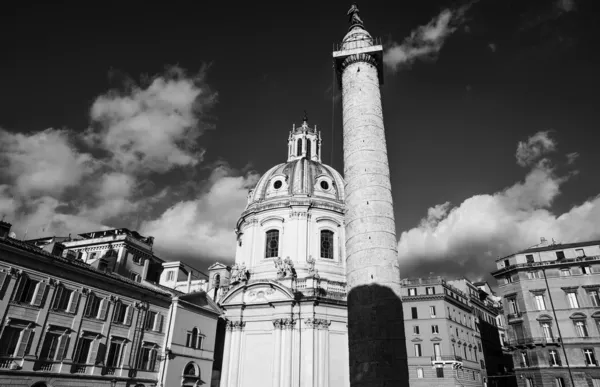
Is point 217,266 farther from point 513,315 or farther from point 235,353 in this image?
point 513,315

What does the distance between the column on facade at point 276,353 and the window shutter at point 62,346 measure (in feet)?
54.0

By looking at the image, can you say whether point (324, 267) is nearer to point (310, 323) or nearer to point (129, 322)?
point (310, 323)

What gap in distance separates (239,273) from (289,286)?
6490mm

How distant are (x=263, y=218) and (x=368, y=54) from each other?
22.5m

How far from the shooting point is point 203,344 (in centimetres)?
3272

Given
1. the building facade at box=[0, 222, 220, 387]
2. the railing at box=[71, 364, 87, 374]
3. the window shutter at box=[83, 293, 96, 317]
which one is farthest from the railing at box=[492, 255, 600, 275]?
the railing at box=[71, 364, 87, 374]

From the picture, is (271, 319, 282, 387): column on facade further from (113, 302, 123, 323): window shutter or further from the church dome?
(113, 302, 123, 323): window shutter

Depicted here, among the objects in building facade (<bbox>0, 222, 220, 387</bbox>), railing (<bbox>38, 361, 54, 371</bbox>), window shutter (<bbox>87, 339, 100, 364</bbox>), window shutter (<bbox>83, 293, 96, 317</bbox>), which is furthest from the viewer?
window shutter (<bbox>83, 293, 96, 317</bbox>)

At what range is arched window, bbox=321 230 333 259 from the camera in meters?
40.4

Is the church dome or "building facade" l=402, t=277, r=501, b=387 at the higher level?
the church dome

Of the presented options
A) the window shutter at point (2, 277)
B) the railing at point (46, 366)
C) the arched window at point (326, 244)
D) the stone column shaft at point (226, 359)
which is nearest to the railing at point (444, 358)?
the arched window at point (326, 244)

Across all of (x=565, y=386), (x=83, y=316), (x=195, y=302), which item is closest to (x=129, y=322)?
(x=83, y=316)

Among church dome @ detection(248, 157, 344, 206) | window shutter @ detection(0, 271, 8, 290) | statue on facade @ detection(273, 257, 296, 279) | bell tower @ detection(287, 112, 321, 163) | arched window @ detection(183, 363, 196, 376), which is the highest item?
bell tower @ detection(287, 112, 321, 163)

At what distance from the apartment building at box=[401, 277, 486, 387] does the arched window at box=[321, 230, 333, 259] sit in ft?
36.1
